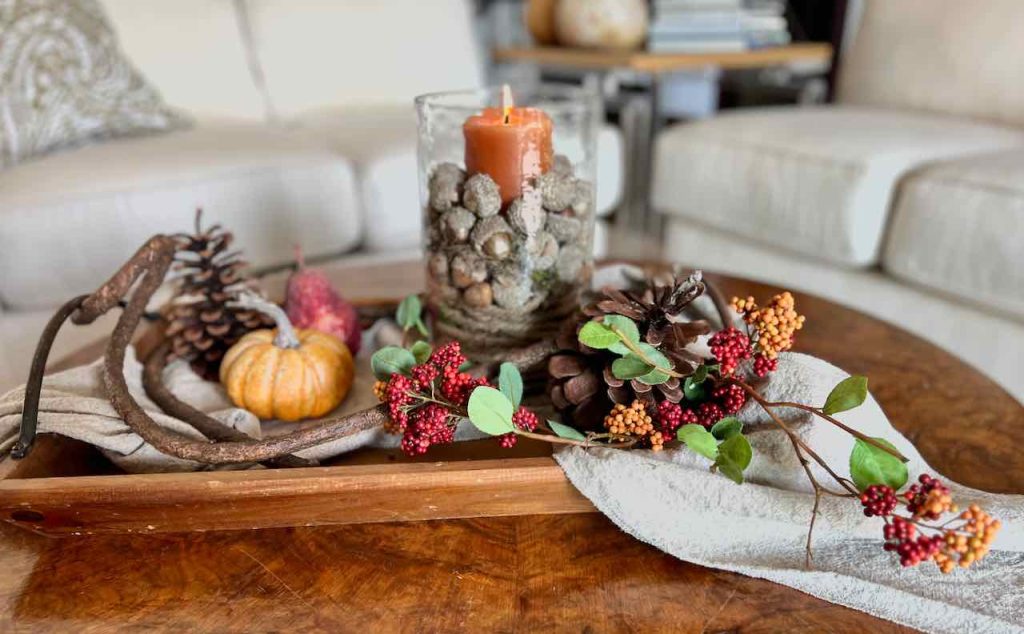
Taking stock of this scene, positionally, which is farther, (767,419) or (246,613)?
(767,419)

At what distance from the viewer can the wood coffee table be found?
42 centimetres

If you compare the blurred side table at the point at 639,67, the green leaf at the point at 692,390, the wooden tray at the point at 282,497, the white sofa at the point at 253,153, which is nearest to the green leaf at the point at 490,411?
the wooden tray at the point at 282,497

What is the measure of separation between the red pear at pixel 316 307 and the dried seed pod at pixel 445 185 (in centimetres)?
16

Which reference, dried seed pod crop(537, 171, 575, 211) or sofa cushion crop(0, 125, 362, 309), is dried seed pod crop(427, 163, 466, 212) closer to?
dried seed pod crop(537, 171, 575, 211)

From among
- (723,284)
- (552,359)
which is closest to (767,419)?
(552,359)

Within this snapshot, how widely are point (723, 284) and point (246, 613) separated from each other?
0.67 metres

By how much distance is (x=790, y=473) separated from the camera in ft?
1.63

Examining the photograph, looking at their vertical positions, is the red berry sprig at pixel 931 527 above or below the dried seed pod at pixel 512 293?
below

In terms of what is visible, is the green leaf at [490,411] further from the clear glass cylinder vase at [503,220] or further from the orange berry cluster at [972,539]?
the orange berry cluster at [972,539]

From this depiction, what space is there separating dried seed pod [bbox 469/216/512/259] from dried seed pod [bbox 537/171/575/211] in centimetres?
4

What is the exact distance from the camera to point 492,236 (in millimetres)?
613

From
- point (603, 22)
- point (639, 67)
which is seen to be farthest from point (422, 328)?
point (603, 22)

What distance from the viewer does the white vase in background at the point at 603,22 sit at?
214 centimetres

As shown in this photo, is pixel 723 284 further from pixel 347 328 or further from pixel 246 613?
pixel 246 613
